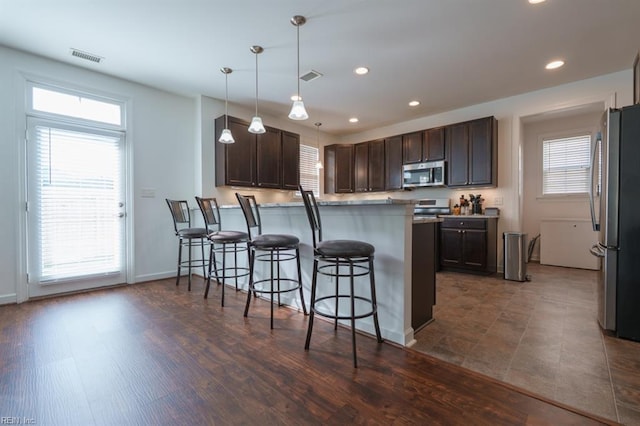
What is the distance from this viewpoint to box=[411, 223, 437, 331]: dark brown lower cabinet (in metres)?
2.24

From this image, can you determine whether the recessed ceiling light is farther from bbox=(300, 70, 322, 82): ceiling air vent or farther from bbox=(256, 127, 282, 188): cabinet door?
bbox=(256, 127, 282, 188): cabinet door

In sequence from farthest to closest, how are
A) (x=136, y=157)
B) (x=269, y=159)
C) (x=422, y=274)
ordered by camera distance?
(x=269, y=159) → (x=136, y=157) → (x=422, y=274)

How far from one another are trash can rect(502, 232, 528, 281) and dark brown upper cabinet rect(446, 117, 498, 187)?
94 cm

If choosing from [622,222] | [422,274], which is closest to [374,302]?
[422,274]

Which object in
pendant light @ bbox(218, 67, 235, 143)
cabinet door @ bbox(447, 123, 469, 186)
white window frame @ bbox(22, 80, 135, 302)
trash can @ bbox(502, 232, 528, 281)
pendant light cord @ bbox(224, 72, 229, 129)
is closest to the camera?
white window frame @ bbox(22, 80, 135, 302)

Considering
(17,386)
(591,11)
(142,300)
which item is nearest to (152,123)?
(142,300)

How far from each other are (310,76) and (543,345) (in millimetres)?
3672

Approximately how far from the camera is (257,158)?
4719 millimetres

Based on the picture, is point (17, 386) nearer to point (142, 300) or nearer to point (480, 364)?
point (142, 300)

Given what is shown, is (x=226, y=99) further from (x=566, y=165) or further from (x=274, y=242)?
(x=566, y=165)

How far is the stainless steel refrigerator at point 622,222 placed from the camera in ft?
7.00

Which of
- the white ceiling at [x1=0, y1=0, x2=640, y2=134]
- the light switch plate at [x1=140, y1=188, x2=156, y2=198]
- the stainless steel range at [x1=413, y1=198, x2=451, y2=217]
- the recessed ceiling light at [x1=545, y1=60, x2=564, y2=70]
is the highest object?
the recessed ceiling light at [x1=545, y1=60, x2=564, y2=70]

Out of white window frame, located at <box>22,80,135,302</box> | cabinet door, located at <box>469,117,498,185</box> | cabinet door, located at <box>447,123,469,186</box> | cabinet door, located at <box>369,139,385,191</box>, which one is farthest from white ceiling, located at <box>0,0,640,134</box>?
cabinet door, located at <box>369,139,385,191</box>

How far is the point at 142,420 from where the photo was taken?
1340 millimetres
